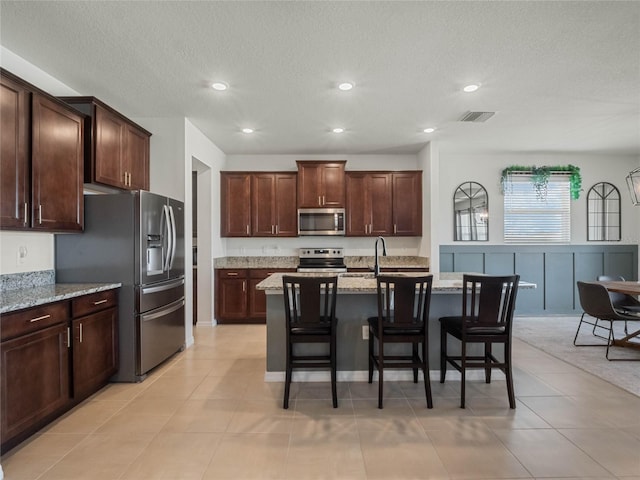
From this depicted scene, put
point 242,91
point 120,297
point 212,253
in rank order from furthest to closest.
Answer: point 212,253 < point 242,91 < point 120,297

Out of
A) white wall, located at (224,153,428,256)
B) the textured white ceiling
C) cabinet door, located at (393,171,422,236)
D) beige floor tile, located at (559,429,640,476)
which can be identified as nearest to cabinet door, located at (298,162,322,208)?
white wall, located at (224,153,428,256)

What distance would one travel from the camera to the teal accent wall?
5914 millimetres

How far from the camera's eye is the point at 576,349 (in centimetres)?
406

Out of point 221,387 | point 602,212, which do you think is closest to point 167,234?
point 221,387

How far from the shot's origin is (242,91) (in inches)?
135

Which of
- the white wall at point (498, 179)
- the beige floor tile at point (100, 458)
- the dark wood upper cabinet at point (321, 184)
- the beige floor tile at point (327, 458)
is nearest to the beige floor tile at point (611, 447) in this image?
the beige floor tile at point (327, 458)

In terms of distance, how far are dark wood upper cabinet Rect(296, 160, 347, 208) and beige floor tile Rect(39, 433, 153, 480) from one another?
3895 mm

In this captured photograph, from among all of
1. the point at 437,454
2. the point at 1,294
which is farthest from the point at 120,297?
the point at 437,454

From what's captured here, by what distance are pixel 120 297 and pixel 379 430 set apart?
245 cm

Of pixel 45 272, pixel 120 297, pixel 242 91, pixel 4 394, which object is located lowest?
pixel 4 394

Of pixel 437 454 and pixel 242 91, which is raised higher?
pixel 242 91

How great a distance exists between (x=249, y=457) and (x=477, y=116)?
407cm

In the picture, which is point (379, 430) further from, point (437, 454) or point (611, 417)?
Result: point (611, 417)

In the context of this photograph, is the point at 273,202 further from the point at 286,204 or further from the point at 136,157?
the point at 136,157
